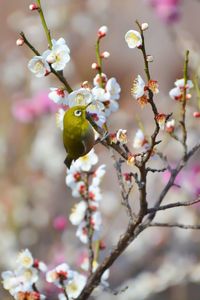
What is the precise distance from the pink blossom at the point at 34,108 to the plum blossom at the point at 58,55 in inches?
64.7

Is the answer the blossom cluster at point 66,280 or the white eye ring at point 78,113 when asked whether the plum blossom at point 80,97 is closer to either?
the white eye ring at point 78,113

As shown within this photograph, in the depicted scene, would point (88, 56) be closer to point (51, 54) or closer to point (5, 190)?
point (5, 190)

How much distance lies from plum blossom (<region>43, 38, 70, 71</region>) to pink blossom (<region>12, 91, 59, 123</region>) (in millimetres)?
1643

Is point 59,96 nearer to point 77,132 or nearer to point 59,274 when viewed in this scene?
point 77,132

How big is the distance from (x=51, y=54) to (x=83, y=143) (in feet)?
0.46

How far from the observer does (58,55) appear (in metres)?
0.93

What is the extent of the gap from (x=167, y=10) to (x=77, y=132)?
5.24 feet

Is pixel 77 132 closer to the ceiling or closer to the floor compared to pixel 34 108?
closer to the floor

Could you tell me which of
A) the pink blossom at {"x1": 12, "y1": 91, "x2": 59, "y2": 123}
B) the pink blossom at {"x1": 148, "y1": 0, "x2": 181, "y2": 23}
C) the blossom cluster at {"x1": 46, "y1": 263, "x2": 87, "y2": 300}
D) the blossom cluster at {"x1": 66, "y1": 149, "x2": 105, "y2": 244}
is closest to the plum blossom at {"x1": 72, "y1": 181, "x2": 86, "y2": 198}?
the blossom cluster at {"x1": 66, "y1": 149, "x2": 105, "y2": 244}

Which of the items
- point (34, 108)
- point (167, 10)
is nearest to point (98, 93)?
point (167, 10)

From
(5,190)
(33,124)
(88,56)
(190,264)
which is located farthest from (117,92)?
(88,56)

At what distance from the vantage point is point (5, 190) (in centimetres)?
307

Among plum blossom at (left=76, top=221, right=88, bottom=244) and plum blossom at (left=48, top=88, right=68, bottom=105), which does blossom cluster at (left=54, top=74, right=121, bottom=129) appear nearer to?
plum blossom at (left=48, top=88, right=68, bottom=105)

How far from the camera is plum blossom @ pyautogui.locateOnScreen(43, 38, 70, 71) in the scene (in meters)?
0.92
